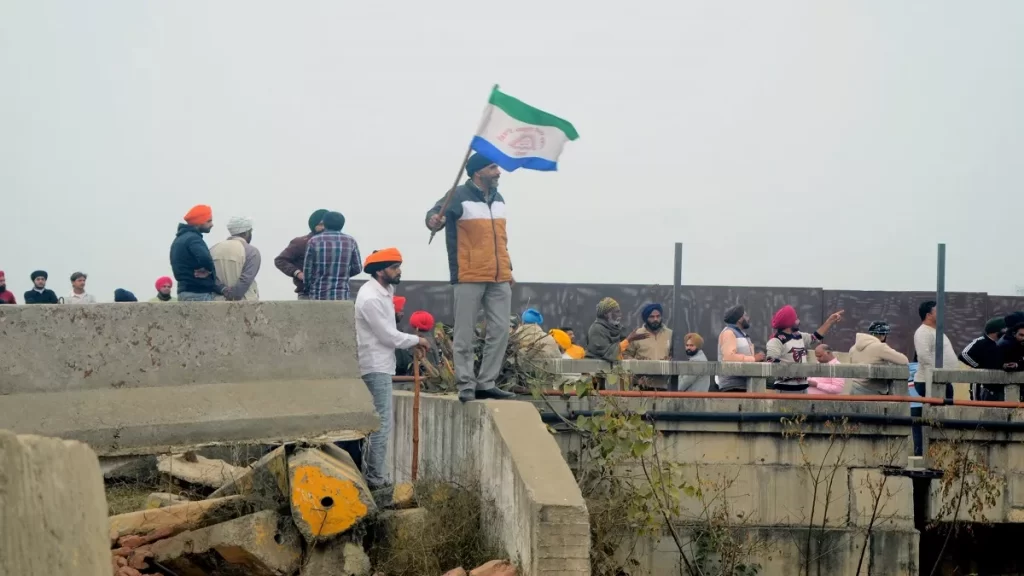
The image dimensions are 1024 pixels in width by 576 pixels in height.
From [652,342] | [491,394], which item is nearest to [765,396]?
[652,342]

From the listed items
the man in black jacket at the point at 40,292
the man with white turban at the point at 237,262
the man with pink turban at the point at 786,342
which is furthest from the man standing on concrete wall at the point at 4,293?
the man with pink turban at the point at 786,342

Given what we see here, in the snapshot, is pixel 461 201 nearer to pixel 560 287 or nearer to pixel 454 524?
pixel 454 524

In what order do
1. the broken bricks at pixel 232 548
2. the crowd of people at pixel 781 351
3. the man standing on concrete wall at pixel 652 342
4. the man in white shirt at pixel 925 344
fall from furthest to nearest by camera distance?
1. the man in white shirt at pixel 925 344
2. the man standing on concrete wall at pixel 652 342
3. the crowd of people at pixel 781 351
4. the broken bricks at pixel 232 548

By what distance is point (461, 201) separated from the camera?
992cm

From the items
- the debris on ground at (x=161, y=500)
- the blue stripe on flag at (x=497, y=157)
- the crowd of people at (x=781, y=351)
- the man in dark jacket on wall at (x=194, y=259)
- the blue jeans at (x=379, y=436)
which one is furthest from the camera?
the crowd of people at (x=781, y=351)

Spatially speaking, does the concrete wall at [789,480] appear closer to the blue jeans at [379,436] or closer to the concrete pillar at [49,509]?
the blue jeans at [379,436]

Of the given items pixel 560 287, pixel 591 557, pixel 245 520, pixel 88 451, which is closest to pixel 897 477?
pixel 591 557

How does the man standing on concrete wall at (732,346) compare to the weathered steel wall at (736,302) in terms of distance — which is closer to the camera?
the man standing on concrete wall at (732,346)

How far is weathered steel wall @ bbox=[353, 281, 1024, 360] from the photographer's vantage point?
60.5ft

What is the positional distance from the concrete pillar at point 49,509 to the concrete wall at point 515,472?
3520mm

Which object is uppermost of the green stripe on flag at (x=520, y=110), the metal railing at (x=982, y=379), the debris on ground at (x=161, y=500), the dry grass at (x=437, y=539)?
the green stripe on flag at (x=520, y=110)

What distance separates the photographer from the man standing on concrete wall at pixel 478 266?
9977mm

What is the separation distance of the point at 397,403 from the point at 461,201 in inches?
105

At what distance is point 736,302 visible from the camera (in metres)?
18.6
